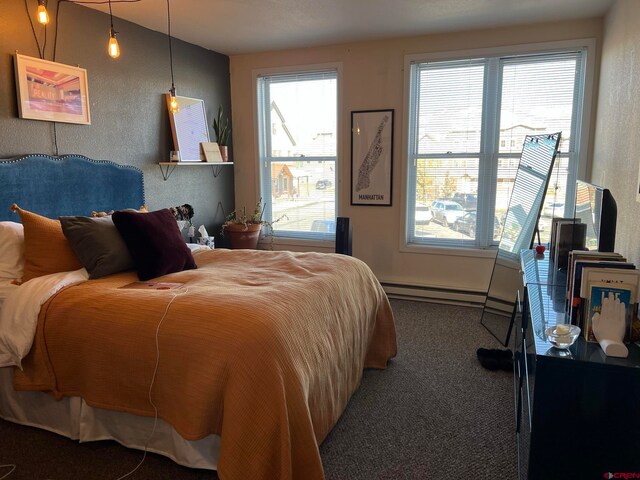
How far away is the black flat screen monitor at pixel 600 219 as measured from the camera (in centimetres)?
202

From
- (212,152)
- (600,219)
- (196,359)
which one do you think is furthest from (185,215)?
(600,219)

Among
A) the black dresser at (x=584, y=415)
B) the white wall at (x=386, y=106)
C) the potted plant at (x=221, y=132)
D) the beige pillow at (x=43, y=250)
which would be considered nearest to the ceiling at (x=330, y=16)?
the white wall at (x=386, y=106)

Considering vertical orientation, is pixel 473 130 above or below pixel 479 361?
above

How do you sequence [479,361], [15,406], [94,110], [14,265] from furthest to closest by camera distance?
[94,110]
[479,361]
[14,265]
[15,406]

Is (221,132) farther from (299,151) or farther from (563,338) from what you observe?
(563,338)

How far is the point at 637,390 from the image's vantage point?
1293 millimetres

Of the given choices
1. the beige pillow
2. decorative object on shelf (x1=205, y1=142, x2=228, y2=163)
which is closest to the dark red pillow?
the beige pillow

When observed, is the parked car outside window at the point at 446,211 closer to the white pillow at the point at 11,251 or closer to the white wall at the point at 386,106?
the white wall at the point at 386,106

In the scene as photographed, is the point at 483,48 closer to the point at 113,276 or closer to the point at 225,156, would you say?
the point at 225,156

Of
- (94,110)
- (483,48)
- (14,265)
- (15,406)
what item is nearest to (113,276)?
(14,265)

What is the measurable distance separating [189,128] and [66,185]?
146 cm

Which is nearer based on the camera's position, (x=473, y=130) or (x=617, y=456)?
(x=617, y=456)

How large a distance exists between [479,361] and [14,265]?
2.94 m

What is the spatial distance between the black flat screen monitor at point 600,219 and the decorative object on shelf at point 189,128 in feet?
10.7
